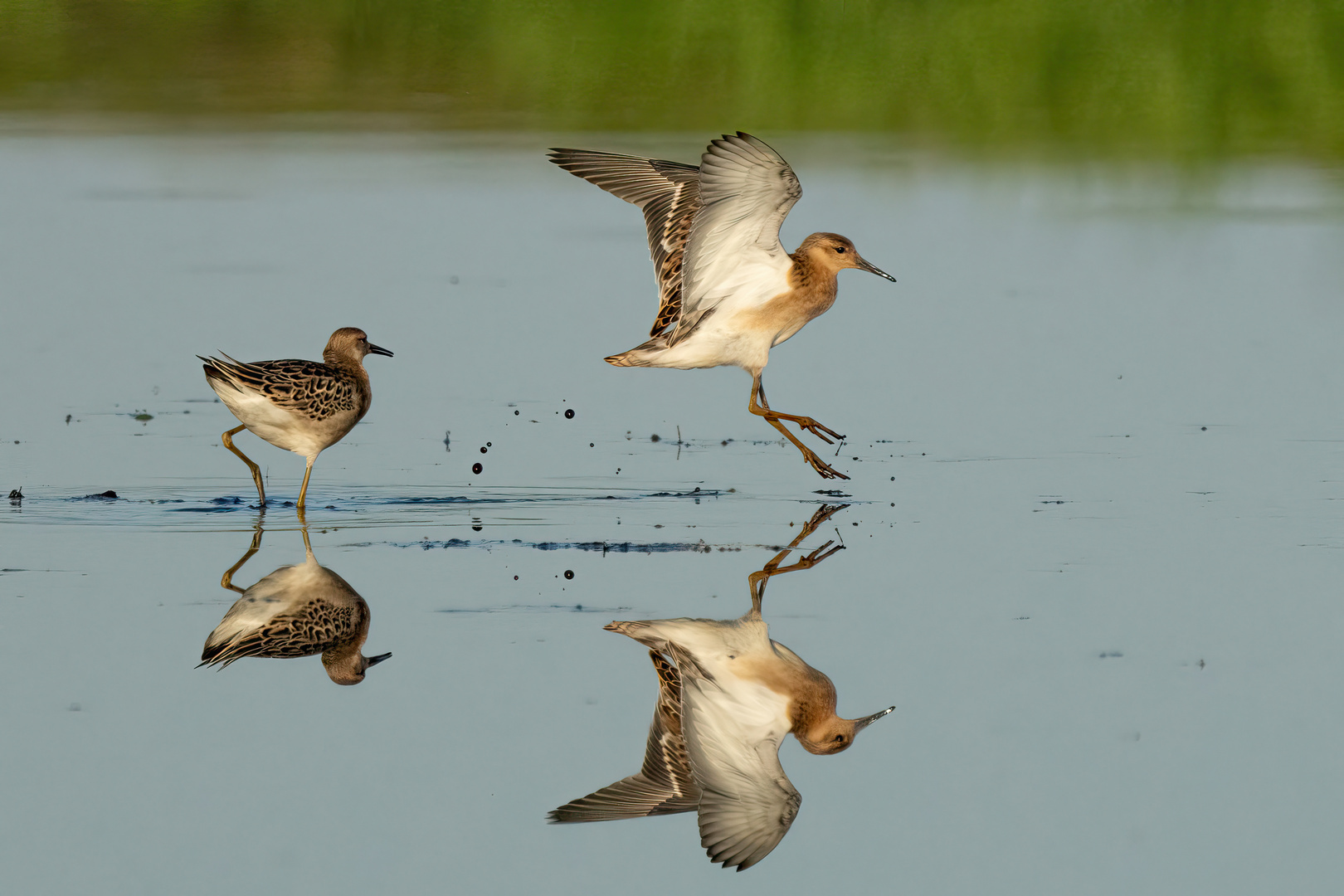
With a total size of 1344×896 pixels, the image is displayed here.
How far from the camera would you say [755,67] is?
23031 millimetres

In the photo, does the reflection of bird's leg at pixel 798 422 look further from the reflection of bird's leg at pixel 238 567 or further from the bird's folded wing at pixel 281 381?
the reflection of bird's leg at pixel 238 567

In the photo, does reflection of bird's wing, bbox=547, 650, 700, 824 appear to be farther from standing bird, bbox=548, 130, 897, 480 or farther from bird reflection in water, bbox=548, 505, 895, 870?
standing bird, bbox=548, 130, 897, 480

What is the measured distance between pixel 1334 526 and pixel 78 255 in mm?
9842

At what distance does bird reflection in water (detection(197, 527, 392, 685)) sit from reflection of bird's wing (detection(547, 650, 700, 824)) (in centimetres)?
104

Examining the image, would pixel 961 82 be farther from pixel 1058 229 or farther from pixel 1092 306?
pixel 1092 306

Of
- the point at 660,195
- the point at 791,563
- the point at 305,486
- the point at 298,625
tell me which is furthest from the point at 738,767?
the point at 660,195

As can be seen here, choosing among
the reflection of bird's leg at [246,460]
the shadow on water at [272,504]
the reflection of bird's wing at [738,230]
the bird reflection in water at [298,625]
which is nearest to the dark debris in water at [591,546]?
the shadow on water at [272,504]

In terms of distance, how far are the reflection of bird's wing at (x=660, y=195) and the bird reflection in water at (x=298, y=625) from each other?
133 inches

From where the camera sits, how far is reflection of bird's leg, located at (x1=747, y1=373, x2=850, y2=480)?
32.3ft

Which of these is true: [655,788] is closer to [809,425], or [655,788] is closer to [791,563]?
[791,563]

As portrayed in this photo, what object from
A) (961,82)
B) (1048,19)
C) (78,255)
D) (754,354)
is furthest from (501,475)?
(1048,19)

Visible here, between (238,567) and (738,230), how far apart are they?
10.3 ft

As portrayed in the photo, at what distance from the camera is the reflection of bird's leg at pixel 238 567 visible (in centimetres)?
760

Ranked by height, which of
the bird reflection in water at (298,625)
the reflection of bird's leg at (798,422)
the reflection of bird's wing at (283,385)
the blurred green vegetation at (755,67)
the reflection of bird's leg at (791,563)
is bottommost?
the bird reflection in water at (298,625)
